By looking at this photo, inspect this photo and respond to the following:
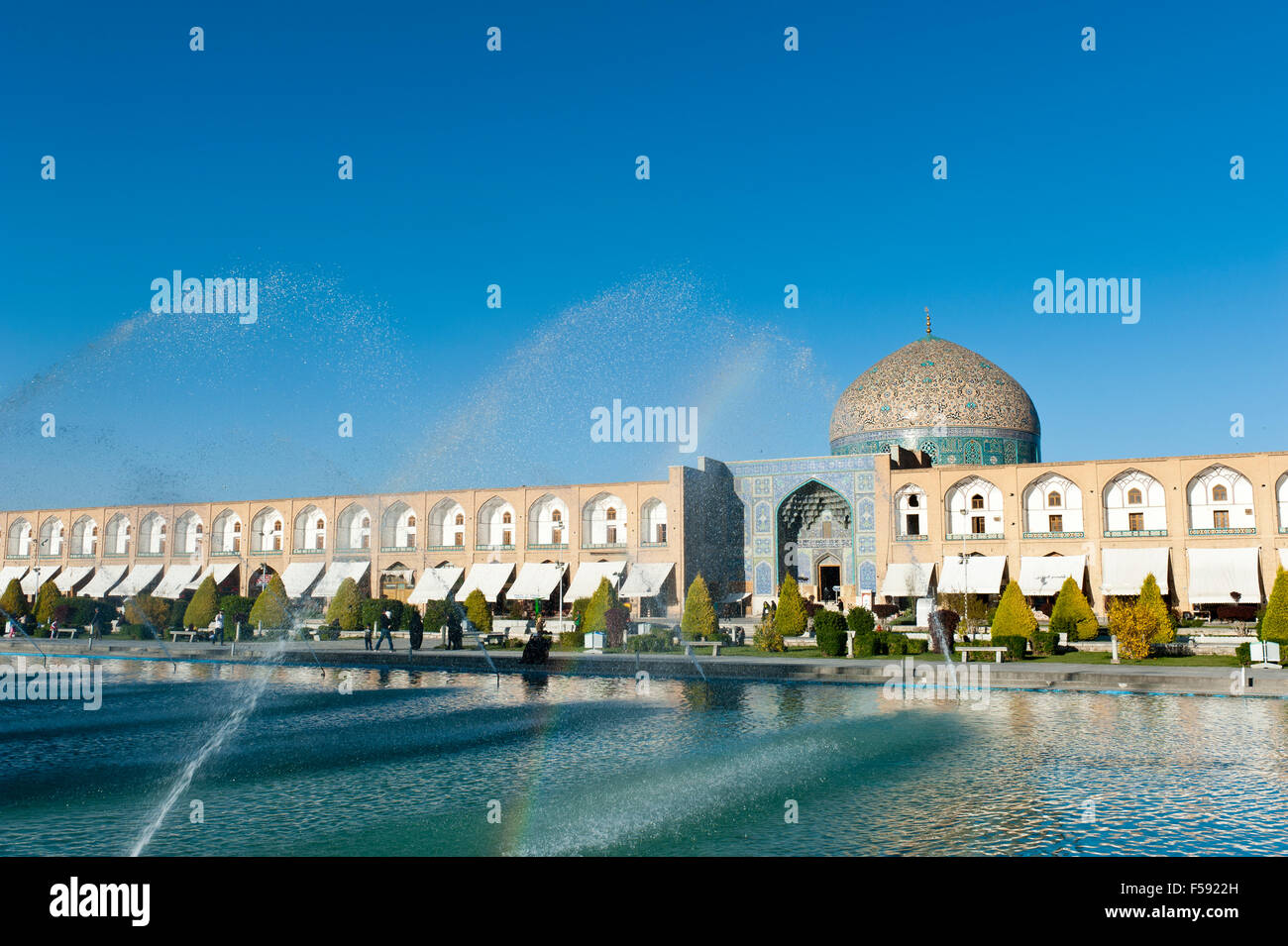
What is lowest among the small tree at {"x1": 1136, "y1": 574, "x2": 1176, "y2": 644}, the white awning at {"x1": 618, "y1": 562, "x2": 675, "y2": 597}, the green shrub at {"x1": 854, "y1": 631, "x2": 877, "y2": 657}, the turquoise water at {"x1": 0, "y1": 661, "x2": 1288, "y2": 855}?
the turquoise water at {"x1": 0, "y1": 661, "x2": 1288, "y2": 855}

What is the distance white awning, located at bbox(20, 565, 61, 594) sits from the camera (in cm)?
4412

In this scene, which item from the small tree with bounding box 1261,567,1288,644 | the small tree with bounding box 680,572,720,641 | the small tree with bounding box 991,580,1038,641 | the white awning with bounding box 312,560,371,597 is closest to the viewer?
the small tree with bounding box 1261,567,1288,644

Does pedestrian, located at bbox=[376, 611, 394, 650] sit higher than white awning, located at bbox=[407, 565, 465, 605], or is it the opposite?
white awning, located at bbox=[407, 565, 465, 605]

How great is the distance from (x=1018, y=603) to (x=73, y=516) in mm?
40021

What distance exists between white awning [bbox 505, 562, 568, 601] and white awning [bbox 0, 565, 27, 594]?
2384 centimetres

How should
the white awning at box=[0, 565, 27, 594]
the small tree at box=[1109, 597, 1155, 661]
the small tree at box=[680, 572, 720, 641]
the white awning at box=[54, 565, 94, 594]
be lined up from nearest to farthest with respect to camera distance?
1. the small tree at box=[1109, 597, 1155, 661]
2. the small tree at box=[680, 572, 720, 641]
3. the white awning at box=[54, 565, 94, 594]
4. the white awning at box=[0, 565, 27, 594]

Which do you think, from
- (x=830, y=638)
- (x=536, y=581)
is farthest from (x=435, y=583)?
(x=830, y=638)

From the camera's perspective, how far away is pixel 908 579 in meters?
33.1

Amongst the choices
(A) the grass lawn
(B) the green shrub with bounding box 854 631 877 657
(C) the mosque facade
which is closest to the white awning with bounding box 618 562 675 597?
(C) the mosque facade

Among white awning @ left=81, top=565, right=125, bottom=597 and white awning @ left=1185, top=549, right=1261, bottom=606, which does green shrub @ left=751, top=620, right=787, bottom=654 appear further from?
white awning @ left=81, top=565, right=125, bottom=597

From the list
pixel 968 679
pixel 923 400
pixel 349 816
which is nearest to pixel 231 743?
pixel 349 816

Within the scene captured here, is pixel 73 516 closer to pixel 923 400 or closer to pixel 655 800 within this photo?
pixel 923 400

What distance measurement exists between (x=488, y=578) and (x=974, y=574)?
53.3ft
